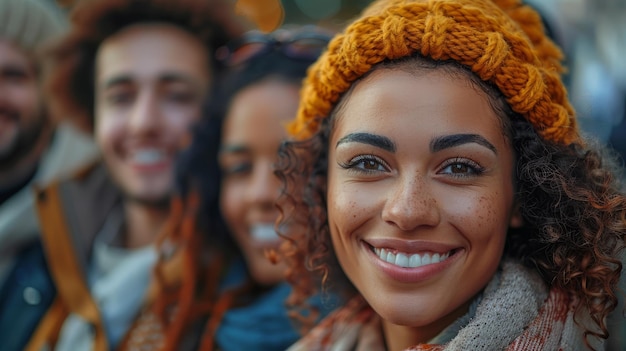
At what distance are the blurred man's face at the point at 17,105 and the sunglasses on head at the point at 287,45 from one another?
1.09m

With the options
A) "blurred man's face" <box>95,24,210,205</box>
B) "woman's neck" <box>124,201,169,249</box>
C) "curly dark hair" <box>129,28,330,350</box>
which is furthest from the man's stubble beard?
"curly dark hair" <box>129,28,330,350</box>

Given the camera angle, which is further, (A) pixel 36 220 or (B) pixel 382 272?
(A) pixel 36 220

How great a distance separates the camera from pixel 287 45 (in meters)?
2.58

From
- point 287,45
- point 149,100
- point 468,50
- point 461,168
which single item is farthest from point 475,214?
point 149,100

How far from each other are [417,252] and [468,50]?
0.48 meters

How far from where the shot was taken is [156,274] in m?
2.59

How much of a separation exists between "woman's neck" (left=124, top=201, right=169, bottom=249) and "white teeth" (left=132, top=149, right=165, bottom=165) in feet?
0.81

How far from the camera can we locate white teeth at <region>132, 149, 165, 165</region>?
2750 millimetres

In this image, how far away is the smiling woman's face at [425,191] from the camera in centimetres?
141

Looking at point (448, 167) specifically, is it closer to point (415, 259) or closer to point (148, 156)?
point (415, 259)

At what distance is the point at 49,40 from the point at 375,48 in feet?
7.41

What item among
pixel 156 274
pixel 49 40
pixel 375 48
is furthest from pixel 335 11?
pixel 375 48

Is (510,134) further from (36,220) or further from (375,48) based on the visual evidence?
(36,220)

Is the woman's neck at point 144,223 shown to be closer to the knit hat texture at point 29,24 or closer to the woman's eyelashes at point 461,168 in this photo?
the knit hat texture at point 29,24
